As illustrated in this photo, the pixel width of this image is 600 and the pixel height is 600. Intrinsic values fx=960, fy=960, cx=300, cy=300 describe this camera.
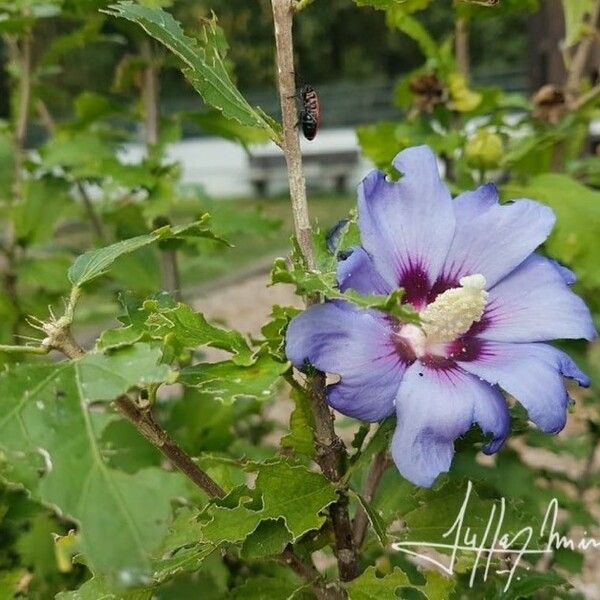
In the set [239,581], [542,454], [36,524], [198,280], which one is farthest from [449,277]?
[198,280]

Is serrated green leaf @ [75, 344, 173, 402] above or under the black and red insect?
under

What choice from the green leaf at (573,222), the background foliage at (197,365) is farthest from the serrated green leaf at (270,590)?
the green leaf at (573,222)

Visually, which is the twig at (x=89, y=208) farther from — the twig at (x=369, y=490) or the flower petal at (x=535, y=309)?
the flower petal at (x=535, y=309)

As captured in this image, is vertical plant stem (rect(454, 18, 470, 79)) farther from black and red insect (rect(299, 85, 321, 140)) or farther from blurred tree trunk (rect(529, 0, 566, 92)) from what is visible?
black and red insect (rect(299, 85, 321, 140))

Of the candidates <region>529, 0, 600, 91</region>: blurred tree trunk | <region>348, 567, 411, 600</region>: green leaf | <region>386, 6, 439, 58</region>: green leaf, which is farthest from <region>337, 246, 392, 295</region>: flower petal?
<region>529, 0, 600, 91</region>: blurred tree trunk

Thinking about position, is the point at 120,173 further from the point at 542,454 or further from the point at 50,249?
the point at 542,454

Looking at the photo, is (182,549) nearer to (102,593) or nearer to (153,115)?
(102,593)
